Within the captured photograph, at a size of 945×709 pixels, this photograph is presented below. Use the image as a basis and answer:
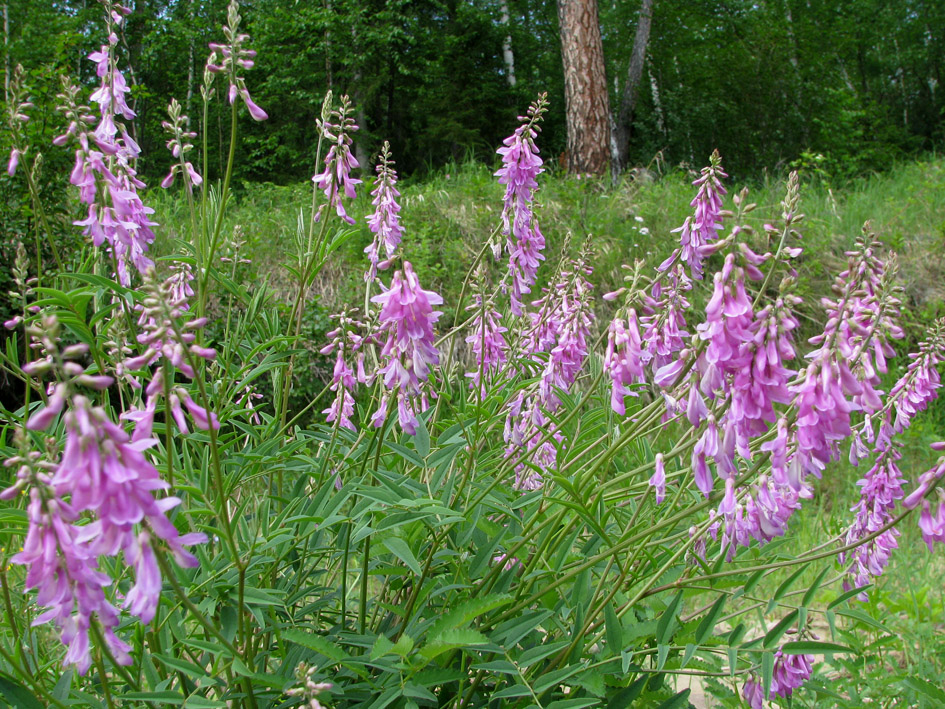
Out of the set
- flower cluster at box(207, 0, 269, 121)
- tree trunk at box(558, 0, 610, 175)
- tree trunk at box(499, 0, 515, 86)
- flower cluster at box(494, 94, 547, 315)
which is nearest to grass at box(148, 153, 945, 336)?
tree trunk at box(558, 0, 610, 175)

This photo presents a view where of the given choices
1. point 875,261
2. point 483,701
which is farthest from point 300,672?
point 875,261

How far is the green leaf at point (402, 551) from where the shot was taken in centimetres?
151

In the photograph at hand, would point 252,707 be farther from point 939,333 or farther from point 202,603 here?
point 939,333

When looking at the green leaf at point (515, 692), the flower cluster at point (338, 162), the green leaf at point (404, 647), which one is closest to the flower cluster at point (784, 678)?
the green leaf at point (515, 692)

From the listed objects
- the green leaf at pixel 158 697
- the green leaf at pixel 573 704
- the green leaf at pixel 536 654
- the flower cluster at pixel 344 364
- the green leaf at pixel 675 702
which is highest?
the flower cluster at pixel 344 364

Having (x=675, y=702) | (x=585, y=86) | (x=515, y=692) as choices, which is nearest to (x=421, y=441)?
(x=515, y=692)

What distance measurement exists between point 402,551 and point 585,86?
9.32 m

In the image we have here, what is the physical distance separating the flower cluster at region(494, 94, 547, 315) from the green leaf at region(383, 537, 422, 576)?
1.26 m

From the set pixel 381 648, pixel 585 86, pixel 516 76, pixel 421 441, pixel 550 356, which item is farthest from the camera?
pixel 516 76

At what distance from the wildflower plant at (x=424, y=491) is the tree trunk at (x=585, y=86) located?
7.55 meters

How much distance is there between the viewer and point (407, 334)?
1.66m

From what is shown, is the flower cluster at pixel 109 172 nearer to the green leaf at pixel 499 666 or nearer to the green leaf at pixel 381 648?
the green leaf at pixel 381 648

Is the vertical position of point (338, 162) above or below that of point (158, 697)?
above

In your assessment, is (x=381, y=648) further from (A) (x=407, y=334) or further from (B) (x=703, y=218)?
(B) (x=703, y=218)
